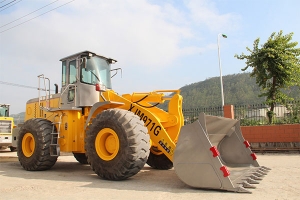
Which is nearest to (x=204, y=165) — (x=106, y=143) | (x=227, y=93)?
(x=106, y=143)

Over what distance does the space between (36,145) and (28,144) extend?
715 mm

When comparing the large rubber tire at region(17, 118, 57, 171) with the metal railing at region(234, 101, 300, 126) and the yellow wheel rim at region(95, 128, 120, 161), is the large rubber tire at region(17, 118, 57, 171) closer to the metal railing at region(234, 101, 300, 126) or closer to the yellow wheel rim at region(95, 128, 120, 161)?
the yellow wheel rim at region(95, 128, 120, 161)

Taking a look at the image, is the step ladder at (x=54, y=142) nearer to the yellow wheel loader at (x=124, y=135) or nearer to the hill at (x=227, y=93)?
the yellow wheel loader at (x=124, y=135)

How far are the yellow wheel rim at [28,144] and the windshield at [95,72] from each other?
205 cm

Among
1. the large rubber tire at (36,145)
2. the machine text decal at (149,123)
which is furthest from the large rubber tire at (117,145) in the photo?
the large rubber tire at (36,145)

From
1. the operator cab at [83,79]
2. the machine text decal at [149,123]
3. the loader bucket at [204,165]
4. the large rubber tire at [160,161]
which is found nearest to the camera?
the loader bucket at [204,165]

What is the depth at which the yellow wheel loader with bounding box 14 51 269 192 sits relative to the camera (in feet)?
15.5

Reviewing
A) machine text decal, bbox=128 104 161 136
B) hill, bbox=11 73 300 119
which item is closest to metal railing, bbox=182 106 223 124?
machine text decal, bbox=128 104 161 136

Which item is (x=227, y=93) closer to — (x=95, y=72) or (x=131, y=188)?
(x=95, y=72)

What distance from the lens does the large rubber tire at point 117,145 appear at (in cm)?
527

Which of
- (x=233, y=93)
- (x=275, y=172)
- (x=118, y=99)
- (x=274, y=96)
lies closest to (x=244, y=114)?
(x=274, y=96)

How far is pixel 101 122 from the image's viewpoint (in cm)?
582

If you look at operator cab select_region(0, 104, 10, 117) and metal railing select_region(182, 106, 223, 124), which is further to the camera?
operator cab select_region(0, 104, 10, 117)

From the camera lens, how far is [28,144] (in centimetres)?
755
